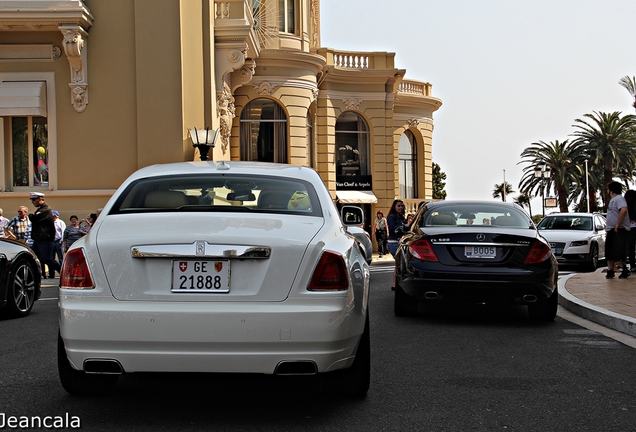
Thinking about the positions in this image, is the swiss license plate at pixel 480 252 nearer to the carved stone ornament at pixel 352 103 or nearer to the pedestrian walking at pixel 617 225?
the pedestrian walking at pixel 617 225

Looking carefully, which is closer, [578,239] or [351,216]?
[351,216]

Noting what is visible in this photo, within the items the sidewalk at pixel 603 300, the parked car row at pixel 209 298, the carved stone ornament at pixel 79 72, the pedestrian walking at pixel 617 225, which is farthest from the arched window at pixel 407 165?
the parked car row at pixel 209 298

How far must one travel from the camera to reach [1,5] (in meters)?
22.1

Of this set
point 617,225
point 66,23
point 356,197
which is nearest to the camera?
point 617,225

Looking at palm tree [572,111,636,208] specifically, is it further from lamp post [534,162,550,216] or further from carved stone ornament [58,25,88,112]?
carved stone ornament [58,25,88,112]

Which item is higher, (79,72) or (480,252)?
(79,72)

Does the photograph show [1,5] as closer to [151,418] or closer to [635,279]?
[635,279]

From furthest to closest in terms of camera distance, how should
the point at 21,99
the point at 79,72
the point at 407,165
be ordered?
the point at 407,165 → the point at 79,72 → the point at 21,99

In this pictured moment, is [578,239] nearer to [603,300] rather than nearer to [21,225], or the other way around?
[603,300]

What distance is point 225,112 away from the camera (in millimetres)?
27062

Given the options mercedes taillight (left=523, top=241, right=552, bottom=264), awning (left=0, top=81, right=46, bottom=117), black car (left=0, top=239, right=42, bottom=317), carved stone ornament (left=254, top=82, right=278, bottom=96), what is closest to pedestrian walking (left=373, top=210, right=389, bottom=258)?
carved stone ornament (left=254, top=82, right=278, bottom=96)

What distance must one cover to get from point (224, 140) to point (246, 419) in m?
23.4

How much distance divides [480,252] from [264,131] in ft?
81.5

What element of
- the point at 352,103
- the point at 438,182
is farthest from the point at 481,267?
the point at 438,182
